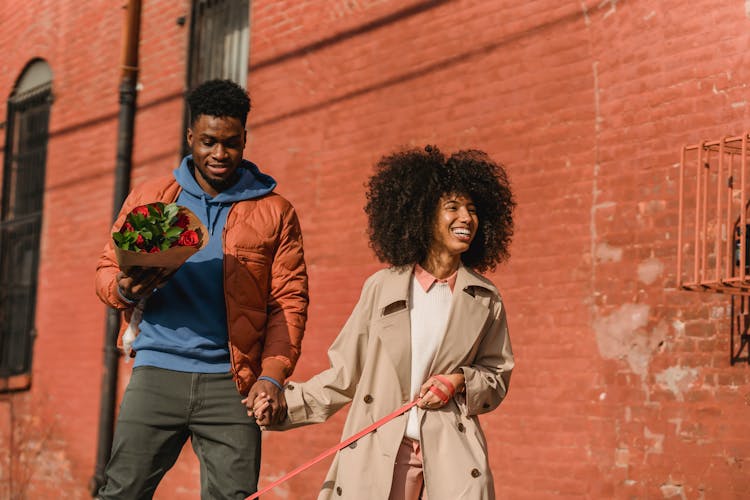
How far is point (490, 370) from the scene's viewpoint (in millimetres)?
4414

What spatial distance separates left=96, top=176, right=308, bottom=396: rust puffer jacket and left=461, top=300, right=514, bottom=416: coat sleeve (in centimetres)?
74

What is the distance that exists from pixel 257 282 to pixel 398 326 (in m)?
0.66

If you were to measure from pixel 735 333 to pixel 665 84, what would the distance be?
4.91 feet

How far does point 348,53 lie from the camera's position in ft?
29.6

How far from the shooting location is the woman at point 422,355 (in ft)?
13.8

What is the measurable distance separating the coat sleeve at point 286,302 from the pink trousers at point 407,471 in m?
0.61

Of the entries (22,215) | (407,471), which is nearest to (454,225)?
(407,471)

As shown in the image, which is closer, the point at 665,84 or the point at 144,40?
the point at 665,84

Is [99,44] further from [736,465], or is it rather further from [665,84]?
[736,465]

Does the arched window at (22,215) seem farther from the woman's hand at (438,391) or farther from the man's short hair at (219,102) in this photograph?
the woman's hand at (438,391)

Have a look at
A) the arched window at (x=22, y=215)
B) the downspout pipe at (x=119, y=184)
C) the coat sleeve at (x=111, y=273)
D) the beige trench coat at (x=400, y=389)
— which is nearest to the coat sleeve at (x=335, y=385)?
the beige trench coat at (x=400, y=389)

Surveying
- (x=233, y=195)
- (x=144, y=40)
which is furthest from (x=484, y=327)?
(x=144, y=40)

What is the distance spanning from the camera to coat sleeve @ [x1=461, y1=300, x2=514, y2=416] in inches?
168

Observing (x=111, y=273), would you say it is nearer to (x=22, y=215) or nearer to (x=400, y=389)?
(x=400, y=389)
